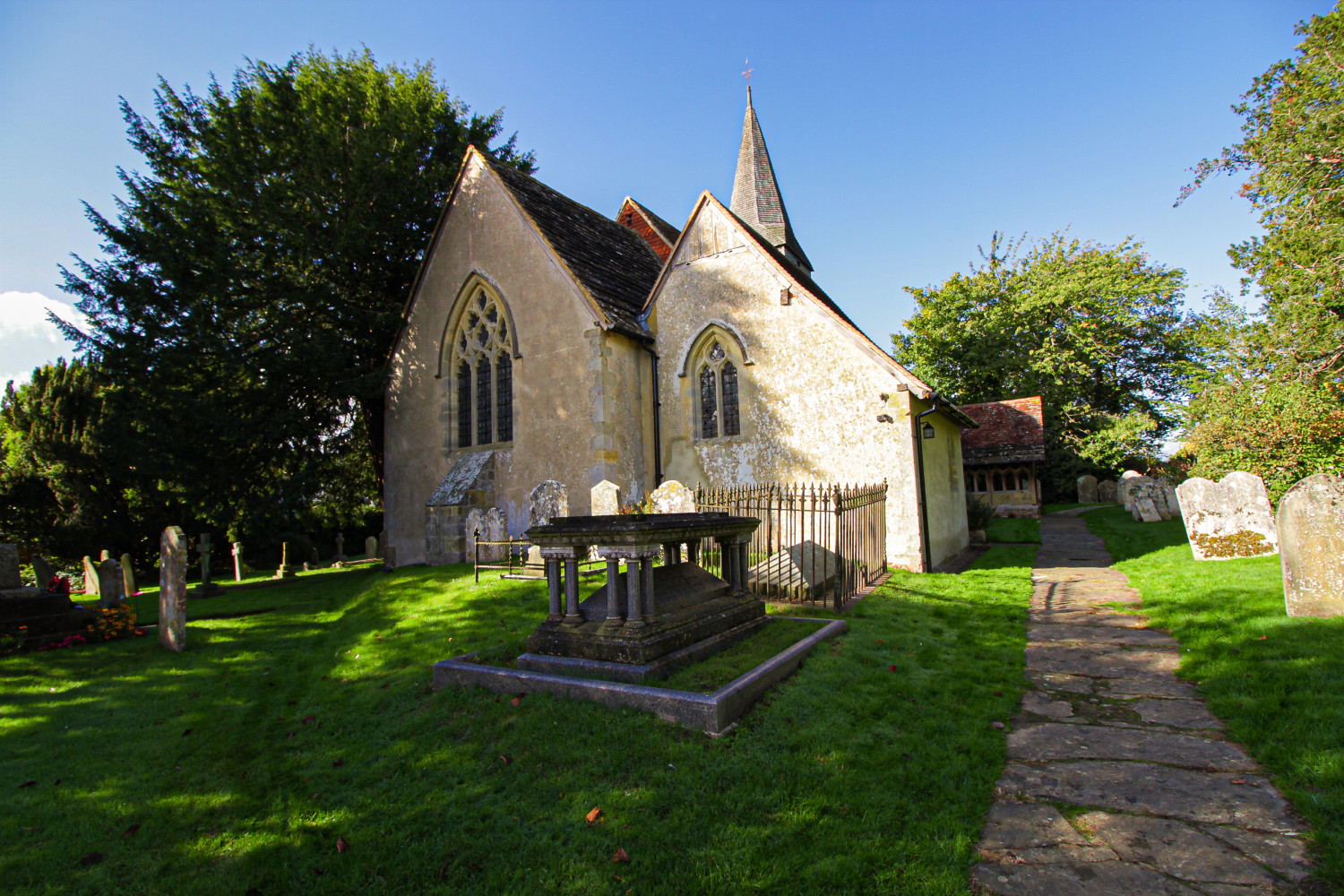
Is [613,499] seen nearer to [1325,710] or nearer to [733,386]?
[733,386]

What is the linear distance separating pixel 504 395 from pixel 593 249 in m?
4.83

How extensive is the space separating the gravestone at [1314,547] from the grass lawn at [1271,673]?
0.94 feet

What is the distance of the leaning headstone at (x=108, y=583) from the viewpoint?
12760 mm

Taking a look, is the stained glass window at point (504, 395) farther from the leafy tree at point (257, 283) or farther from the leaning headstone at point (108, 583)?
the leaning headstone at point (108, 583)

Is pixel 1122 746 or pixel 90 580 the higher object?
pixel 90 580

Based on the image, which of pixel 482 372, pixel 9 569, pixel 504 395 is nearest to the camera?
pixel 9 569

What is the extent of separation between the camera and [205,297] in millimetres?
15852

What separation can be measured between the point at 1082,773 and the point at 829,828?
6.32ft

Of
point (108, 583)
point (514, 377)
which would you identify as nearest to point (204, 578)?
point (108, 583)

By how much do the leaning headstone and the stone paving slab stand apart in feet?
54.1

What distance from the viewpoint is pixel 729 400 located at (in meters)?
14.5

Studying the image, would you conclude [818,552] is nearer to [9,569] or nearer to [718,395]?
[718,395]

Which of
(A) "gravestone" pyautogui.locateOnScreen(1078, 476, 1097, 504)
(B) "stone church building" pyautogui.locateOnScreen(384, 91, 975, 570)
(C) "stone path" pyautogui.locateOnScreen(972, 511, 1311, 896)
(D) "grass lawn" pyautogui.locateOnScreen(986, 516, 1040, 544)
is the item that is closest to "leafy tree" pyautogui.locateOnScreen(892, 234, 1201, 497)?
(A) "gravestone" pyautogui.locateOnScreen(1078, 476, 1097, 504)

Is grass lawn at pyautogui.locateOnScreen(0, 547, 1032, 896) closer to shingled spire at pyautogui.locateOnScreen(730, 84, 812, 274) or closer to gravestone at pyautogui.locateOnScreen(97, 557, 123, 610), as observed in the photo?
gravestone at pyautogui.locateOnScreen(97, 557, 123, 610)
